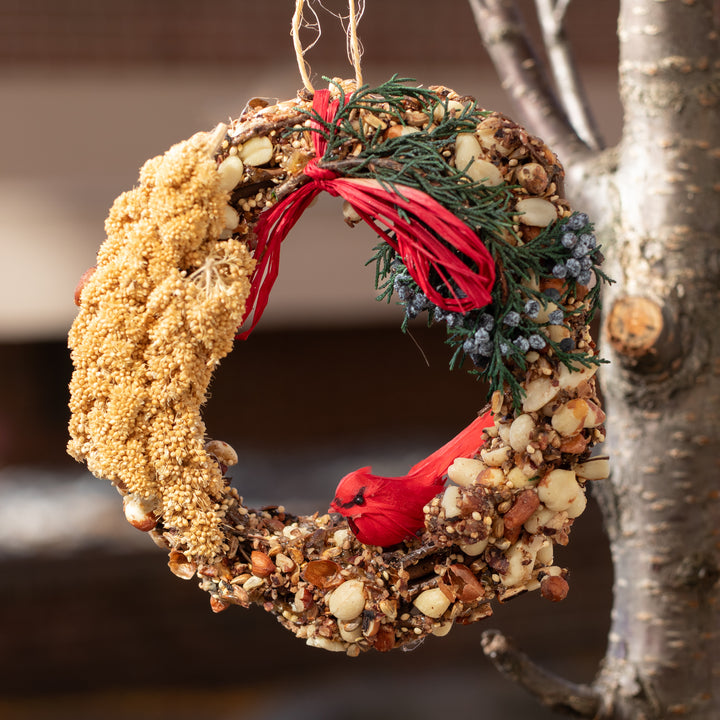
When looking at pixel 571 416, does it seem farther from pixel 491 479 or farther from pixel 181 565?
pixel 181 565

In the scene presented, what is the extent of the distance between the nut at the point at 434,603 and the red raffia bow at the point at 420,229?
0.64 ft

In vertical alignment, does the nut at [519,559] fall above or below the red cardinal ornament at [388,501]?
below

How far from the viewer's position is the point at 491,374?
58 centimetres

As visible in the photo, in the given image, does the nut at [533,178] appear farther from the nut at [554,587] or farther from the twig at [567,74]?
the twig at [567,74]

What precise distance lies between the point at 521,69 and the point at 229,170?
576 millimetres

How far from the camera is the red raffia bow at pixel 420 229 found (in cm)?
53

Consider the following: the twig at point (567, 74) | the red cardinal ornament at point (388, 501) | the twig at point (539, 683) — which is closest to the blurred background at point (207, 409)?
the twig at point (567, 74)

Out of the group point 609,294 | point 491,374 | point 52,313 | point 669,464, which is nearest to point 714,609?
point 669,464

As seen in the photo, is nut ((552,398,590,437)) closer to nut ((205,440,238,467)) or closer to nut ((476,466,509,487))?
nut ((476,466,509,487))

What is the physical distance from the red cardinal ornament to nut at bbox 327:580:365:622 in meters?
0.03

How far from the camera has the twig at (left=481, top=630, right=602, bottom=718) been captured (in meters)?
0.83

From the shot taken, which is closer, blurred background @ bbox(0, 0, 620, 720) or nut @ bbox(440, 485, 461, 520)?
nut @ bbox(440, 485, 461, 520)

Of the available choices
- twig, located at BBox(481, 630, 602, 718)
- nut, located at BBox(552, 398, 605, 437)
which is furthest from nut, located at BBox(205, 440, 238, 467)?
twig, located at BBox(481, 630, 602, 718)

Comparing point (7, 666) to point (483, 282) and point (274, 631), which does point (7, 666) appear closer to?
point (274, 631)
